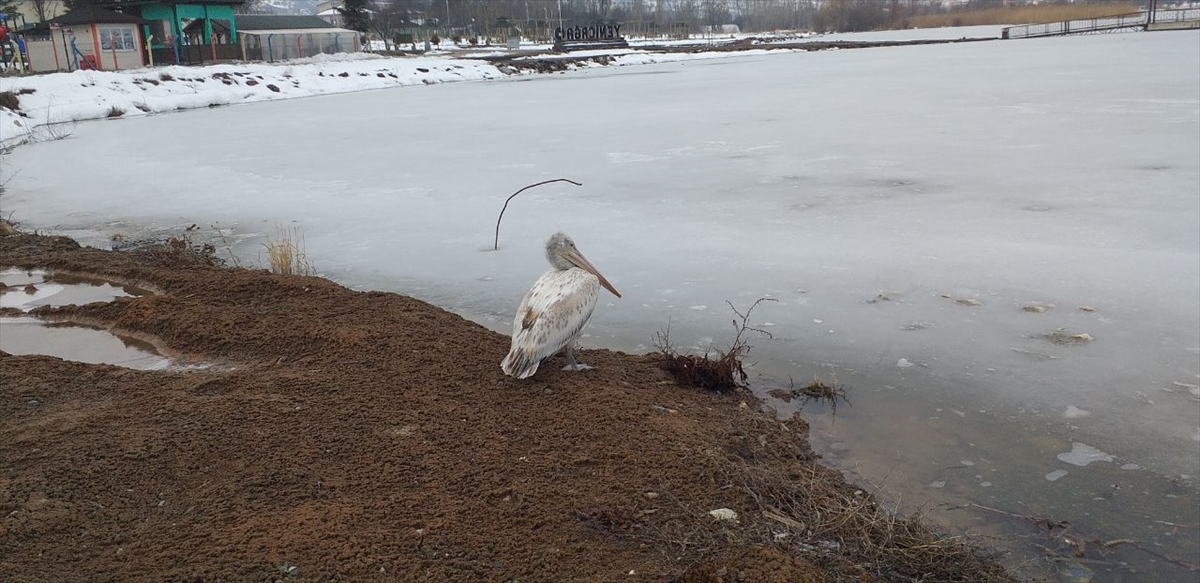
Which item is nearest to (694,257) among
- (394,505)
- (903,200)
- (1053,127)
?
(903,200)

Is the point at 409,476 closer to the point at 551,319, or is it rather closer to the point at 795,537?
the point at 551,319

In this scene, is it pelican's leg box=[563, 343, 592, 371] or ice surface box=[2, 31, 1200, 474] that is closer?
pelican's leg box=[563, 343, 592, 371]

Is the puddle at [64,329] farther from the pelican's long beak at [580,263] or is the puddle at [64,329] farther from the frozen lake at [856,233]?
the pelican's long beak at [580,263]

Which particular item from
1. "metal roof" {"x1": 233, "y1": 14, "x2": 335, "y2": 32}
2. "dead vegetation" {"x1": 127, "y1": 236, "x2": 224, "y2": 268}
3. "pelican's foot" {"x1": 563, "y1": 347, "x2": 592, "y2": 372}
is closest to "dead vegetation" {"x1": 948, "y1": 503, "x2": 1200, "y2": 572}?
"pelican's foot" {"x1": 563, "y1": 347, "x2": 592, "y2": 372}

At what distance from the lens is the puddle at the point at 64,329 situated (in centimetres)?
476

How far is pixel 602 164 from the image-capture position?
34.1 ft

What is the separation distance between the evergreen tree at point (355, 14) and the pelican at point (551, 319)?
153 ft

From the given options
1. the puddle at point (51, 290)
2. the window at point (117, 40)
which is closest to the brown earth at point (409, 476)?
the puddle at point (51, 290)

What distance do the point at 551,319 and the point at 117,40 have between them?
30752mm

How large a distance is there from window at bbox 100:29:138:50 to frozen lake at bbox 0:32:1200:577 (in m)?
15.1

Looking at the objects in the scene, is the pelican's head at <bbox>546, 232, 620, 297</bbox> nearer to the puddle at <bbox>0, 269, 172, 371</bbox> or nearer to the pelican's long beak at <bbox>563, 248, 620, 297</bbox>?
the pelican's long beak at <bbox>563, 248, 620, 297</bbox>

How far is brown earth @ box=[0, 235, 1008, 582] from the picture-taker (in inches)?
104

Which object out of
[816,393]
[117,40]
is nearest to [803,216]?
[816,393]

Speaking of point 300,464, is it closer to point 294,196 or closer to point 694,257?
point 694,257
